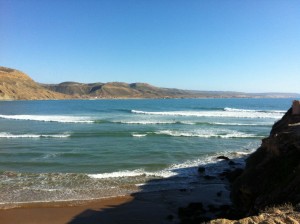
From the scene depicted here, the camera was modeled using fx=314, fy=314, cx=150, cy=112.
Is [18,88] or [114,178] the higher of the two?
[18,88]

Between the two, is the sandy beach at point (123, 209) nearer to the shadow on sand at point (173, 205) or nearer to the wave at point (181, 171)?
the shadow on sand at point (173, 205)

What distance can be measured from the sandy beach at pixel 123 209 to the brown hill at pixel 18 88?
450ft

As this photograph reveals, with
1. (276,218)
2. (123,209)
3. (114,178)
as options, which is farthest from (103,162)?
(276,218)

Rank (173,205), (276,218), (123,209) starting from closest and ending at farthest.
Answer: (276,218), (123,209), (173,205)

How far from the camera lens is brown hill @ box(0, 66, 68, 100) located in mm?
141875

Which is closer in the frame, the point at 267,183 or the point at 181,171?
the point at 267,183

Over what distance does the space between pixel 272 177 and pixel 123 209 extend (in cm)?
595

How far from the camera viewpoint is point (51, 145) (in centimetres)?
2600

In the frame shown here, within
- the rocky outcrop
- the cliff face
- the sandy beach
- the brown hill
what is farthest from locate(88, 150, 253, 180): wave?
the brown hill

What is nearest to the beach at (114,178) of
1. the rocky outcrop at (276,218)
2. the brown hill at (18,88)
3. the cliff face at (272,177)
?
the cliff face at (272,177)

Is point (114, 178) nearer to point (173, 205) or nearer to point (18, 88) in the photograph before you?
point (173, 205)

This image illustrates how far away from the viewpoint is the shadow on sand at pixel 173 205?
11.9 metres

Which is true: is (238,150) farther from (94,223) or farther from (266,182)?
(94,223)

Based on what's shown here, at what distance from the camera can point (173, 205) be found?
1339 cm
